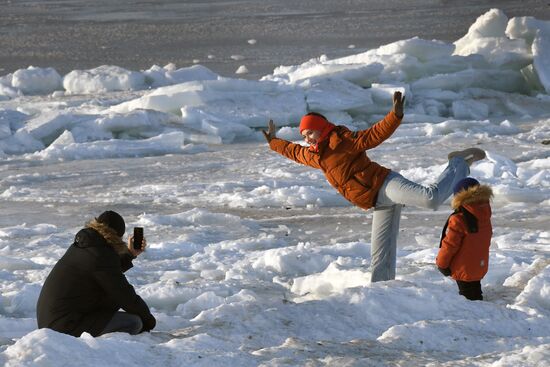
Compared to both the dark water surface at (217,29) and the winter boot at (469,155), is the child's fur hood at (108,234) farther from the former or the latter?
the dark water surface at (217,29)

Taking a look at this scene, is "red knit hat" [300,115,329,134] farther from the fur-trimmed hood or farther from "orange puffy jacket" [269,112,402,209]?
the fur-trimmed hood

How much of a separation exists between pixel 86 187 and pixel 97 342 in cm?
777

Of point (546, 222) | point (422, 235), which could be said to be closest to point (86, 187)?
point (422, 235)

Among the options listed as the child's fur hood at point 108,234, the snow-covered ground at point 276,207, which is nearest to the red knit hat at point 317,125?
the snow-covered ground at point 276,207

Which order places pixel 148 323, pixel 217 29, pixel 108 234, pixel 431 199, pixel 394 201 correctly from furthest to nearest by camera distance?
pixel 217 29
pixel 394 201
pixel 431 199
pixel 148 323
pixel 108 234

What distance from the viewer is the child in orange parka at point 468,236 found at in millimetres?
5652

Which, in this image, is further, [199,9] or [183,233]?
[199,9]

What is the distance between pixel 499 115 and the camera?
1611 centimetres

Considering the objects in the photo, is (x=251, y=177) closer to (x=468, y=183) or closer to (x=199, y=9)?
(x=468, y=183)

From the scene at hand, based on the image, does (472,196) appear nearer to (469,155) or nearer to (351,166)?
(469,155)

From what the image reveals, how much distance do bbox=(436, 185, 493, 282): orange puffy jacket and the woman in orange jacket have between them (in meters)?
0.17

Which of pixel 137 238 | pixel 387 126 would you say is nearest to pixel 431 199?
pixel 387 126

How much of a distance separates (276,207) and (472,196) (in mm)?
4911

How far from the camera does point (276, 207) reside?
1043 centimetres
